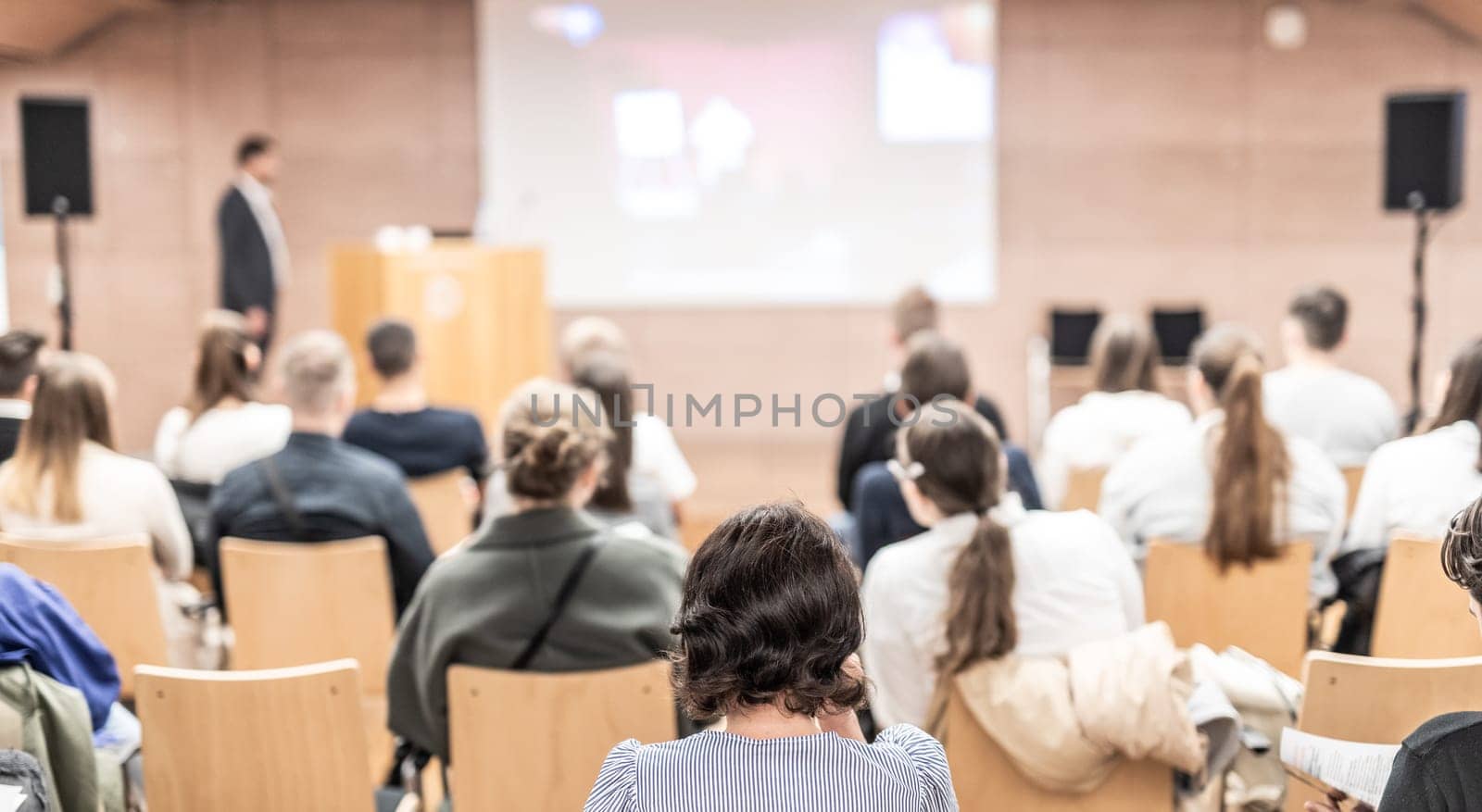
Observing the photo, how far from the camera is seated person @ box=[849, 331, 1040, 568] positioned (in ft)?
11.0

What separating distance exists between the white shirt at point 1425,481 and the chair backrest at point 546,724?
184 cm

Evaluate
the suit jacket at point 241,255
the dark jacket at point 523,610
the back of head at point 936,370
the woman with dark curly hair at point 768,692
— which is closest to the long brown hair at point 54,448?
the dark jacket at point 523,610

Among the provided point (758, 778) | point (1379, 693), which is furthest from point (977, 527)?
point (758, 778)

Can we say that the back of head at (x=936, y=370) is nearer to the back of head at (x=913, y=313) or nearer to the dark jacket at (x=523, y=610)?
the back of head at (x=913, y=313)

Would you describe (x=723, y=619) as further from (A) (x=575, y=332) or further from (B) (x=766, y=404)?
(B) (x=766, y=404)

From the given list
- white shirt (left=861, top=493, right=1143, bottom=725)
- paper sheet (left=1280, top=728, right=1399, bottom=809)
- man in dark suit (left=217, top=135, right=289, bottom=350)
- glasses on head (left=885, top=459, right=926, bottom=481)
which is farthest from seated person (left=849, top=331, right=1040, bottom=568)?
man in dark suit (left=217, top=135, right=289, bottom=350)

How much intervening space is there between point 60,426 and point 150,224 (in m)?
5.07

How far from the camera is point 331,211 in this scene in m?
7.67

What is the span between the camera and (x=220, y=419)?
3863 mm

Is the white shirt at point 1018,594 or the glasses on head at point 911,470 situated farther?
the glasses on head at point 911,470

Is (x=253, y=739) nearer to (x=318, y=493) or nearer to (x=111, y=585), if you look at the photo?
(x=111, y=585)

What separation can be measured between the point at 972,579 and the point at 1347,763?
0.69 meters

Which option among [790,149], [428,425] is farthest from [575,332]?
[790,149]

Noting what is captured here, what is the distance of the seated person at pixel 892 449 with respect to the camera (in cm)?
334
